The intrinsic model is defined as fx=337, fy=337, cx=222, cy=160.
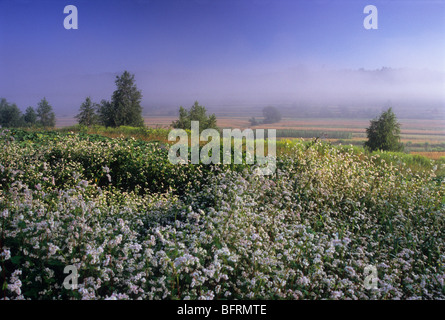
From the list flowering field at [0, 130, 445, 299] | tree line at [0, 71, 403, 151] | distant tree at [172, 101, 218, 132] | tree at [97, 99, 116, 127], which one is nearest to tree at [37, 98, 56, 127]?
tree line at [0, 71, 403, 151]

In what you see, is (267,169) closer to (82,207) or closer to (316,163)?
(316,163)

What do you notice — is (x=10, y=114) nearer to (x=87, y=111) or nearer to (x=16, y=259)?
(x=87, y=111)

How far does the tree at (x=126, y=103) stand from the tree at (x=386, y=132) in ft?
52.0

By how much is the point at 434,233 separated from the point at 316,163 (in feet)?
8.13

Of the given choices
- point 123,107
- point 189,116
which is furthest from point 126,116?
point 189,116

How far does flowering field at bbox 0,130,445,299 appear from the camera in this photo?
297 cm

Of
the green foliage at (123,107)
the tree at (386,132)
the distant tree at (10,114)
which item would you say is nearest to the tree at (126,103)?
the green foliage at (123,107)

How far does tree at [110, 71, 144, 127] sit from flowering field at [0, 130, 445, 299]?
1639cm

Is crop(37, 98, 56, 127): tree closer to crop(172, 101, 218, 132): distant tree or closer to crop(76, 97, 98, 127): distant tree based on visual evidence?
crop(76, 97, 98, 127): distant tree

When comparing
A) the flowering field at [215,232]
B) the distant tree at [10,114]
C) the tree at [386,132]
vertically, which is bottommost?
the flowering field at [215,232]

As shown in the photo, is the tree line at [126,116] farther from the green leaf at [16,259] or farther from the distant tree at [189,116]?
the green leaf at [16,259]

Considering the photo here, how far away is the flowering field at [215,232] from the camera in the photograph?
2.97 metres

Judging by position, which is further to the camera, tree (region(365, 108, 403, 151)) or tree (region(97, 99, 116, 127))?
tree (region(97, 99, 116, 127))

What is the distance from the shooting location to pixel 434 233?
15.2ft
